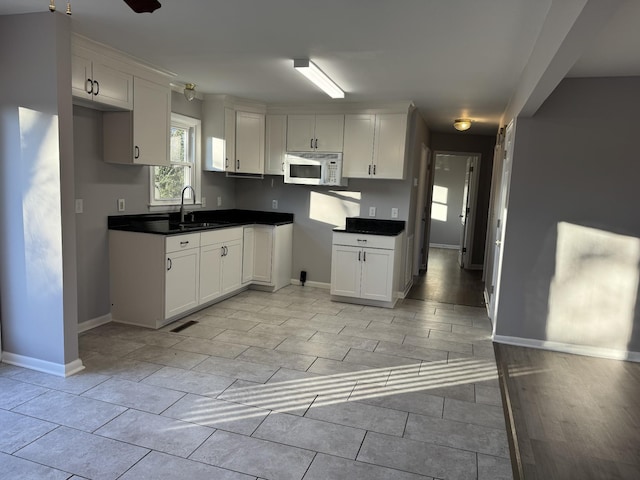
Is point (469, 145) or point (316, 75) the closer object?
point (316, 75)

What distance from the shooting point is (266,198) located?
6008 millimetres

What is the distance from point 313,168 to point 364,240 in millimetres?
1123

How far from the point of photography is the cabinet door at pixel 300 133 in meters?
5.43

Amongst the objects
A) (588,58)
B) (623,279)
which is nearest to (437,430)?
(623,279)

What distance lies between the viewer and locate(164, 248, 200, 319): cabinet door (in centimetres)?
398

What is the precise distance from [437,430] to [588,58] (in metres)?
2.78

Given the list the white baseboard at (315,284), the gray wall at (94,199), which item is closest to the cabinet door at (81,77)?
the gray wall at (94,199)

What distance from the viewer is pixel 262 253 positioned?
5473 mm

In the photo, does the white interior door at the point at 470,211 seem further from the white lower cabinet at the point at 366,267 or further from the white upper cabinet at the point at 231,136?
the white upper cabinet at the point at 231,136

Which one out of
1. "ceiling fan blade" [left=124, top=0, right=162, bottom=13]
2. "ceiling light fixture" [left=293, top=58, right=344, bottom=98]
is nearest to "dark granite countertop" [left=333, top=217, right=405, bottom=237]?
"ceiling light fixture" [left=293, top=58, right=344, bottom=98]

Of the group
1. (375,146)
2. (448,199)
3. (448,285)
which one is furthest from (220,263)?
(448,199)

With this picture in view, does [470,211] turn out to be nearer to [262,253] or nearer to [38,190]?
[262,253]

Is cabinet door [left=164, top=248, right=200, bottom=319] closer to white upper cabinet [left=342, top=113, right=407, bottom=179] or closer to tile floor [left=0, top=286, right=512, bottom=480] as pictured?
tile floor [left=0, top=286, right=512, bottom=480]

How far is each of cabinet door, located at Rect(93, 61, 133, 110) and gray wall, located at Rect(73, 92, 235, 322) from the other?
312 mm
